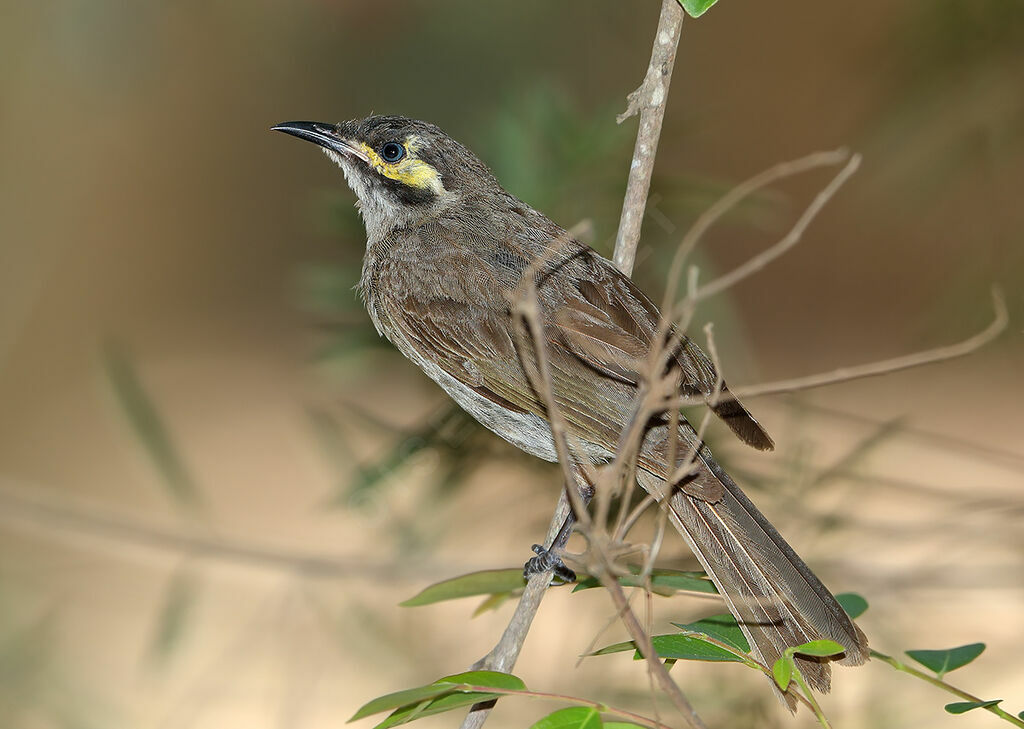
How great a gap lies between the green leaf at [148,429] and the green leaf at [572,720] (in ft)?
5.71

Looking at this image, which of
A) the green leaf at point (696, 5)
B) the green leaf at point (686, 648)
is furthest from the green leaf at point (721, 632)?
the green leaf at point (696, 5)

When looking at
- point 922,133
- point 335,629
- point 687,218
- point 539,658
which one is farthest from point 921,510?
point 335,629

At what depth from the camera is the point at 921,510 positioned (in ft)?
20.5

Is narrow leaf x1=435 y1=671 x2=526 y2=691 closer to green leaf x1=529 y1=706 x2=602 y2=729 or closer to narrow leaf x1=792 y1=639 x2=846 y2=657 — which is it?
green leaf x1=529 y1=706 x2=602 y2=729

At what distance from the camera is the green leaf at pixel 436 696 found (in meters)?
1.38

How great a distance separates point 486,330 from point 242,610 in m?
4.33

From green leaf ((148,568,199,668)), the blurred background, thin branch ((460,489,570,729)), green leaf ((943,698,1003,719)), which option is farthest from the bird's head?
green leaf ((943,698,1003,719))

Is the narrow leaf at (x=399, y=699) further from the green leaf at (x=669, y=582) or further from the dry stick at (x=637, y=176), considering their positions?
the dry stick at (x=637, y=176)

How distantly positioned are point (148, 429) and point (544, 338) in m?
1.07

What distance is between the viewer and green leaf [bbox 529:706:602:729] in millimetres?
1354

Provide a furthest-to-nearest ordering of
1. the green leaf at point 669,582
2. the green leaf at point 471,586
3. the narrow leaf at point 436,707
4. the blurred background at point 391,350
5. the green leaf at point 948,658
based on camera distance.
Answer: the blurred background at point 391,350 → the green leaf at point 471,586 → the green leaf at point 669,582 → the green leaf at point 948,658 → the narrow leaf at point 436,707

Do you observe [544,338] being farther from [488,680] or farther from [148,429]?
[488,680]

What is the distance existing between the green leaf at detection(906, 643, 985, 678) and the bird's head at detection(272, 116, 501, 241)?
6.23 ft

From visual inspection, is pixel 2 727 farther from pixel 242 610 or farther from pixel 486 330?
pixel 242 610
